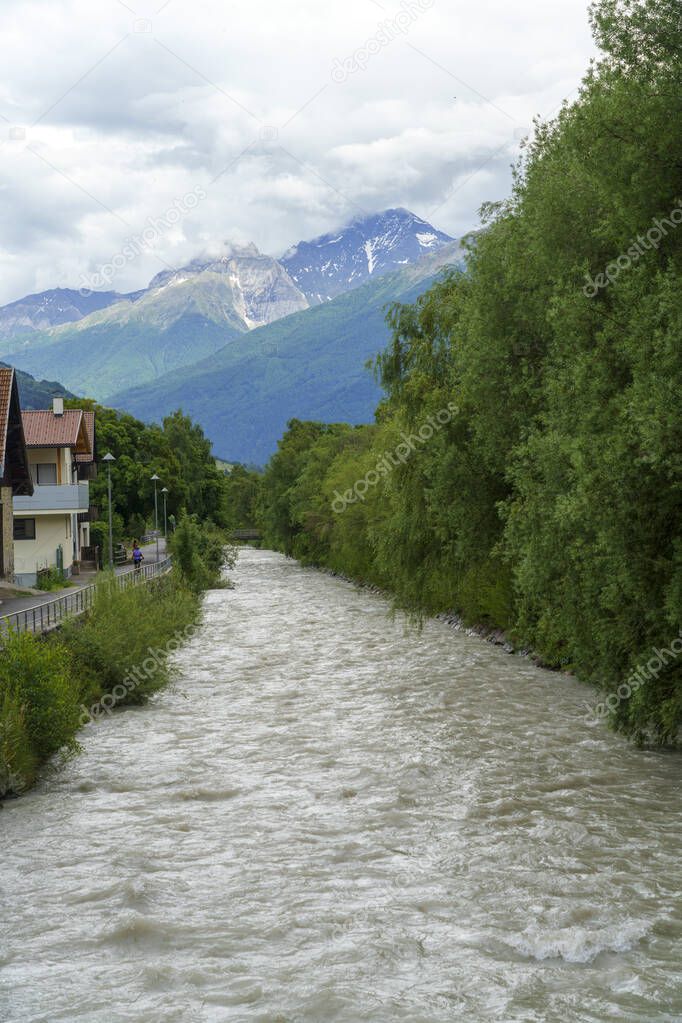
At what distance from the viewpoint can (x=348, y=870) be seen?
44.6ft

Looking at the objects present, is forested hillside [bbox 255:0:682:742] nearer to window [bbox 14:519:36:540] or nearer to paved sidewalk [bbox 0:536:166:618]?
paved sidewalk [bbox 0:536:166:618]

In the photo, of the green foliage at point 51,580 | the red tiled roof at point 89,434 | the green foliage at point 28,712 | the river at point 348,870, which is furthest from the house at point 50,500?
the green foliage at point 28,712

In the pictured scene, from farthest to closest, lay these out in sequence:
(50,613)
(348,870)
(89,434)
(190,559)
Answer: (89,434) < (190,559) < (50,613) < (348,870)

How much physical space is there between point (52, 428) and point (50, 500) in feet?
16.6

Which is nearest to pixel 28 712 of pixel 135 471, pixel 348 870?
pixel 348 870

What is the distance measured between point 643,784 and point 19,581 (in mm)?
37006

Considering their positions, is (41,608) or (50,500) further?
(50,500)

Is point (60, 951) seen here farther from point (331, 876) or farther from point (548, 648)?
point (548, 648)

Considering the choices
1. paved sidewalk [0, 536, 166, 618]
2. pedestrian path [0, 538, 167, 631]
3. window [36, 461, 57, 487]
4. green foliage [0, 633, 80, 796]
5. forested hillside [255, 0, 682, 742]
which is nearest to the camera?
forested hillside [255, 0, 682, 742]

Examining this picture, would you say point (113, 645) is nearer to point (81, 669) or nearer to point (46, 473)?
point (81, 669)

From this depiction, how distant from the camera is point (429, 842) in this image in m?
14.7

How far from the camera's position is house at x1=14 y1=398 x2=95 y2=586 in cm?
5409

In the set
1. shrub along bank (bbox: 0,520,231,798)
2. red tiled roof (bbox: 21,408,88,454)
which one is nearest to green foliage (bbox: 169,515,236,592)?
red tiled roof (bbox: 21,408,88,454)

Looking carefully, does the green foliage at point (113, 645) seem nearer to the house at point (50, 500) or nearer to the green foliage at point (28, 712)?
the green foliage at point (28, 712)
